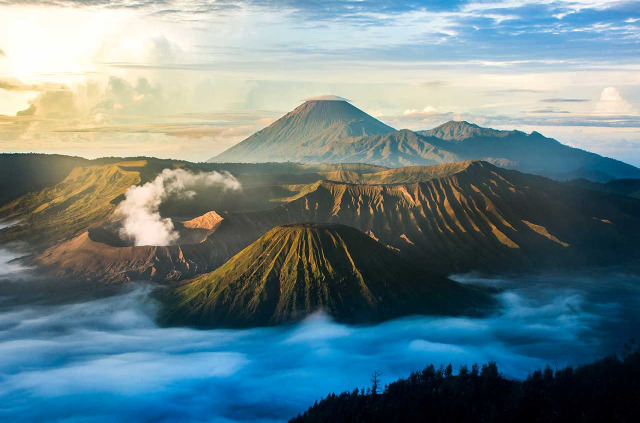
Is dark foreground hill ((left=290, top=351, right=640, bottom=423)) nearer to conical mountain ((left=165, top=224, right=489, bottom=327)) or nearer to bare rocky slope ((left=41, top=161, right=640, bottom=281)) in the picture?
conical mountain ((left=165, top=224, right=489, bottom=327))

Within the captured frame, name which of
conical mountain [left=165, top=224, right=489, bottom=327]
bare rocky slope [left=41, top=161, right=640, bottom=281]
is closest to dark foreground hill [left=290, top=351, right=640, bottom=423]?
conical mountain [left=165, top=224, right=489, bottom=327]

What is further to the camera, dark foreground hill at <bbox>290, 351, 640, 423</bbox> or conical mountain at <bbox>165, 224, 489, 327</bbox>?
conical mountain at <bbox>165, 224, 489, 327</bbox>

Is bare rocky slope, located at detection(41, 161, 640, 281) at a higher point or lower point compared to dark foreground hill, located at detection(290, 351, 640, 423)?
higher

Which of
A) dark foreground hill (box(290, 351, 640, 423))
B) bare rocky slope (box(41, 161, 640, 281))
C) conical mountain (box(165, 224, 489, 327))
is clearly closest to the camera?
dark foreground hill (box(290, 351, 640, 423))

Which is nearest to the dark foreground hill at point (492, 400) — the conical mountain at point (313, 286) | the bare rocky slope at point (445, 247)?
the conical mountain at point (313, 286)

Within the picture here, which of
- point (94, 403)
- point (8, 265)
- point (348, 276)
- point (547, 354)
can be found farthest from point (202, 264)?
point (547, 354)

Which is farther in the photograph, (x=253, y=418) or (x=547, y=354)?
(x=547, y=354)

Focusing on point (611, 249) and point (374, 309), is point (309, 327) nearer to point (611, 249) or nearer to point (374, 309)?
point (374, 309)
